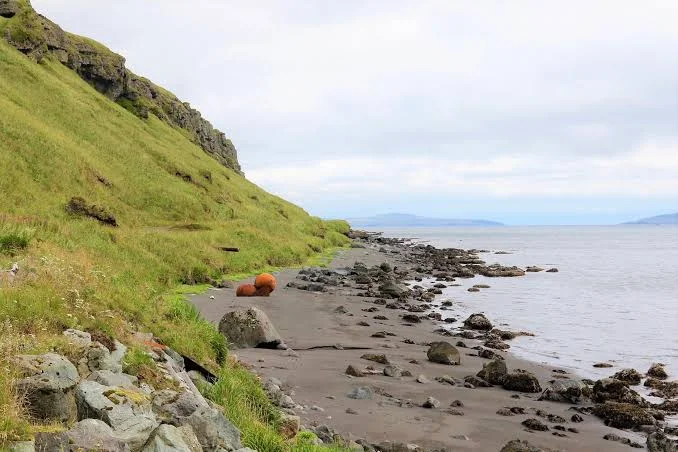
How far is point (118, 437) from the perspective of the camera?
6105mm

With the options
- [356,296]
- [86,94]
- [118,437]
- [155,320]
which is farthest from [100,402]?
[86,94]

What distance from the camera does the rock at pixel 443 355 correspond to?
19297 mm

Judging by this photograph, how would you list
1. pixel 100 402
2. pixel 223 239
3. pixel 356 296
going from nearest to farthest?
pixel 100 402 → pixel 356 296 → pixel 223 239

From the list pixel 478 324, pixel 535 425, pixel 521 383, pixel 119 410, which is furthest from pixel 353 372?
pixel 478 324

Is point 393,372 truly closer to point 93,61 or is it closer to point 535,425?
point 535,425

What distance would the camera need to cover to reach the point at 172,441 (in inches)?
249

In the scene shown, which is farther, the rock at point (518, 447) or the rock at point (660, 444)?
the rock at point (660, 444)

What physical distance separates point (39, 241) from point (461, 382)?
1279 centimetres

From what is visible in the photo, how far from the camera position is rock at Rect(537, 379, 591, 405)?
Answer: 15695mm

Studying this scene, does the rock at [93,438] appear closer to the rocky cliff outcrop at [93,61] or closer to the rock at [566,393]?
the rock at [566,393]

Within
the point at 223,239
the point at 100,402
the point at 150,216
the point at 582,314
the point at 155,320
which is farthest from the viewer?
the point at 150,216

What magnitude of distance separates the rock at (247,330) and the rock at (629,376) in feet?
37.9

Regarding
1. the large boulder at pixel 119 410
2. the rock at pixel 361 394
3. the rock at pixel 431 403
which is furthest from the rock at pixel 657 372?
the large boulder at pixel 119 410

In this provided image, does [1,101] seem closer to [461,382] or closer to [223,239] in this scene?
[223,239]
